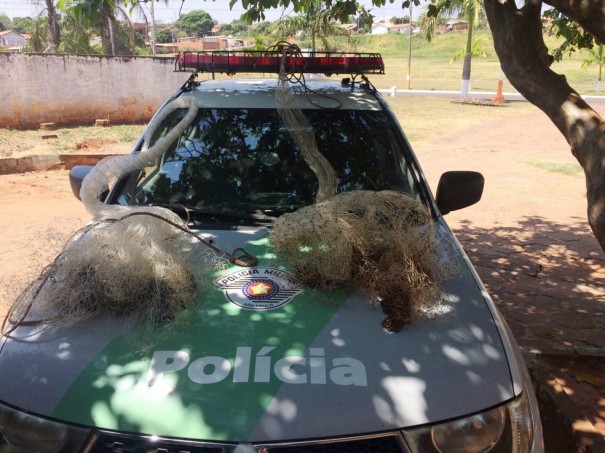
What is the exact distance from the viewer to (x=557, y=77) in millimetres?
2771

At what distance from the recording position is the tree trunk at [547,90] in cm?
247

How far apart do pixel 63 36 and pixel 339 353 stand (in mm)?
31277

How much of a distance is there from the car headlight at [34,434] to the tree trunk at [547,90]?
7.10ft

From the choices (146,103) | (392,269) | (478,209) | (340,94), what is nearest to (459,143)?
(478,209)

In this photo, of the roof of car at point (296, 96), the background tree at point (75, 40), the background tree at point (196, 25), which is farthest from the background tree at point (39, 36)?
the background tree at point (196, 25)

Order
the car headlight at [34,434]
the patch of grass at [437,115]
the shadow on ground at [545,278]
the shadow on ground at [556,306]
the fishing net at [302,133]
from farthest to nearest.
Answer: the patch of grass at [437,115] → the shadow on ground at [545,278] → the shadow on ground at [556,306] → the fishing net at [302,133] → the car headlight at [34,434]

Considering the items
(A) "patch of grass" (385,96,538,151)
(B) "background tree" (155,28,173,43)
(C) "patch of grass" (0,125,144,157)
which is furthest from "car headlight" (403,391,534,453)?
(B) "background tree" (155,28,173,43)

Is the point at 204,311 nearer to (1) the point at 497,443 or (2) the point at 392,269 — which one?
(2) the point at 392,269

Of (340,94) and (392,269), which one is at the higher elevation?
(340,94)

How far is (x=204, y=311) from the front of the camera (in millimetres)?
2172

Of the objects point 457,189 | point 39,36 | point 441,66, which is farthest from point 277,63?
point 441,66

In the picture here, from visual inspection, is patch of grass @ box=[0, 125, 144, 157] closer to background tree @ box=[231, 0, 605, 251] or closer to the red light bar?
the red light bar

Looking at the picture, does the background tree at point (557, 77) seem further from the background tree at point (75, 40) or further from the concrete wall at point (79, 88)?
the background tree at point (75, 40)

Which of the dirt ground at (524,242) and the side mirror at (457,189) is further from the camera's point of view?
the dirt ground at (524,242)
